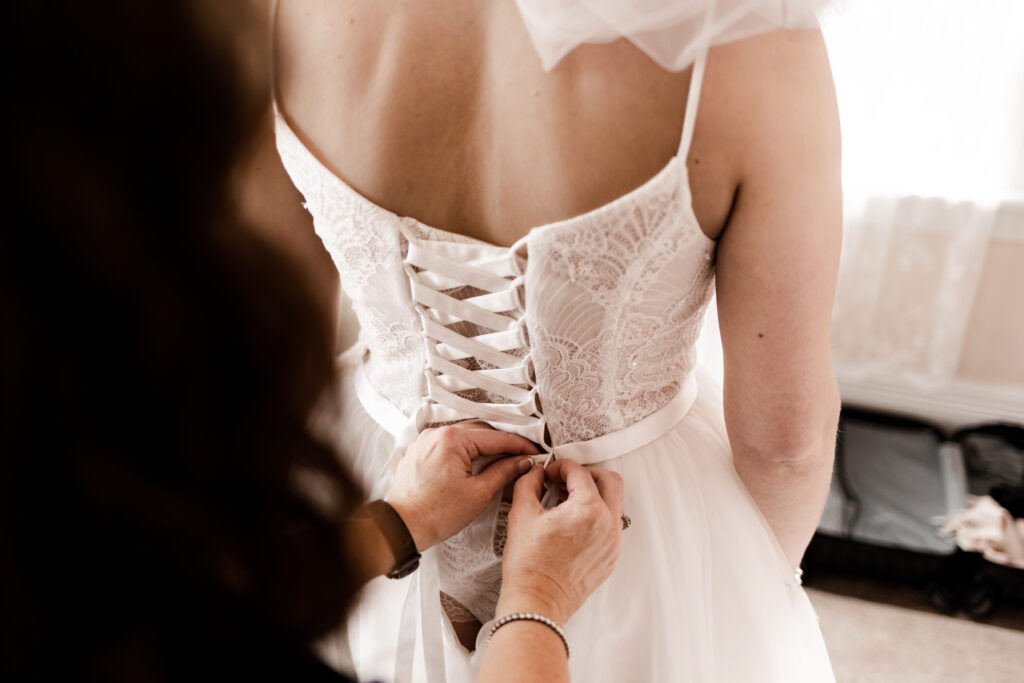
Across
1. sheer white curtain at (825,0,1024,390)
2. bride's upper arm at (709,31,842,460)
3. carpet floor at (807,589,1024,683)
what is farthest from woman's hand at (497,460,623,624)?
sheer white curtain at (825,0,1024,390)

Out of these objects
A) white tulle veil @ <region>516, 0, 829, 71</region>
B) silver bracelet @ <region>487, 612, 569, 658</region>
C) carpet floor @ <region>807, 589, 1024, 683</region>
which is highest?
white tulle veil @ <region>516, 0, 829, 71</region>

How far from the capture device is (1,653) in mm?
377

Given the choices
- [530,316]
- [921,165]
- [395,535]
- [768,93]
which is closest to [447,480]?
[395,535]

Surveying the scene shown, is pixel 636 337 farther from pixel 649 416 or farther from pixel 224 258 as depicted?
pixel 224 258

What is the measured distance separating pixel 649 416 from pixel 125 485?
56cm

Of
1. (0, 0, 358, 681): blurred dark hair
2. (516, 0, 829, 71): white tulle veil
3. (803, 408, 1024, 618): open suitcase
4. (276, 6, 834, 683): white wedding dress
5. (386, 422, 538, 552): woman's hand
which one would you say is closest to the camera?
(0, 0, 358, 681): blurred dark hair

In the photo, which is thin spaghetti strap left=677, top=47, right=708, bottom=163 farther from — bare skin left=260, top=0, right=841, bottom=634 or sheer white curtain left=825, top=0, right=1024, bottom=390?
sheer white curtain left=825, top=0, right=1024, bottom=390

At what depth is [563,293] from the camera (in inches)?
26.2

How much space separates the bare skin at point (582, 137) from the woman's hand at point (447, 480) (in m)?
0.22

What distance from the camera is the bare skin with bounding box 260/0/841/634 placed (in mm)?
554

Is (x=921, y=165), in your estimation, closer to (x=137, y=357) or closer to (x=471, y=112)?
(x=471, y=112)

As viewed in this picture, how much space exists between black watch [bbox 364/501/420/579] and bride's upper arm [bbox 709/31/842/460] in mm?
349

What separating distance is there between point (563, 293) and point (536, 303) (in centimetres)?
3

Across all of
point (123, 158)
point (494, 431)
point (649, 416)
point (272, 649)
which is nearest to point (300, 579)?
point (272, 649)
